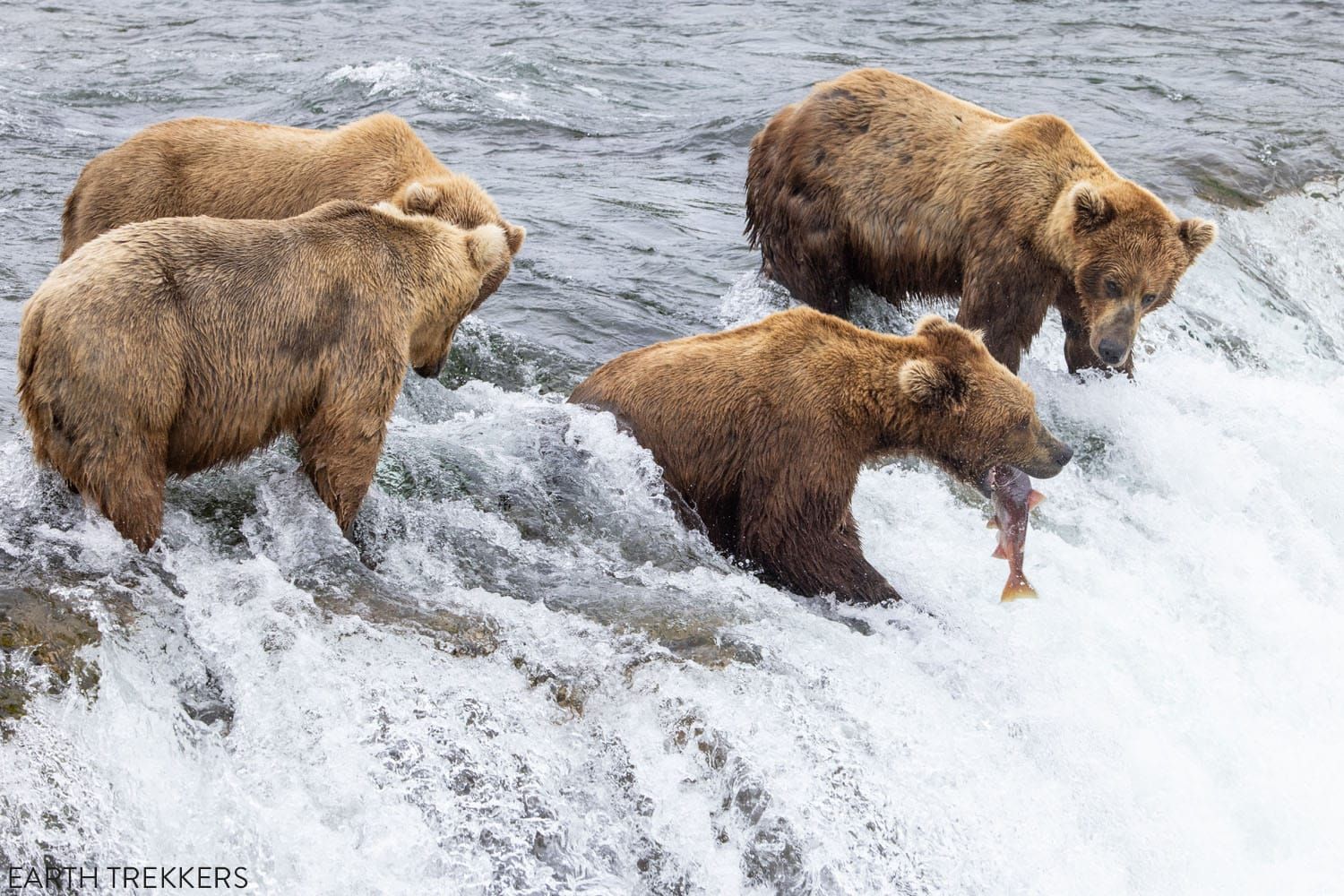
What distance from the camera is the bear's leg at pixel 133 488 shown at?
4.37m

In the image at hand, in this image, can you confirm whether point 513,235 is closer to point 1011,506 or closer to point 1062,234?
point 1011,506

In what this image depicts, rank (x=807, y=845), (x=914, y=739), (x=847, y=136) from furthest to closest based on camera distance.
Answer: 1. (x=847, y=136)
2. (x=914, y=739)
3. (x=807, y=845)

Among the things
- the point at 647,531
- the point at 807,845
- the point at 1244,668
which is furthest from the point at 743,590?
the point at 1244,668

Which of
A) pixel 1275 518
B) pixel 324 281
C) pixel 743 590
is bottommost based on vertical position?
pixel 1275 518

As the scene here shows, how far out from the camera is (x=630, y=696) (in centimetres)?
435

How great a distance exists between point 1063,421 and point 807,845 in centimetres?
402

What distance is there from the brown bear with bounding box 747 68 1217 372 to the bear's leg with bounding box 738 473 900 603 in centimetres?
218

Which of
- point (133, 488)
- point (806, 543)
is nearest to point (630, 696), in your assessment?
point (806, 543)

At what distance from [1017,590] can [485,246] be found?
2.41 meters

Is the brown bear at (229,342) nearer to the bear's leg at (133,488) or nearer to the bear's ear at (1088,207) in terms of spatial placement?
the bear's leg at (133,488)

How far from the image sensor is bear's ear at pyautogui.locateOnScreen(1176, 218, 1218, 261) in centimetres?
687

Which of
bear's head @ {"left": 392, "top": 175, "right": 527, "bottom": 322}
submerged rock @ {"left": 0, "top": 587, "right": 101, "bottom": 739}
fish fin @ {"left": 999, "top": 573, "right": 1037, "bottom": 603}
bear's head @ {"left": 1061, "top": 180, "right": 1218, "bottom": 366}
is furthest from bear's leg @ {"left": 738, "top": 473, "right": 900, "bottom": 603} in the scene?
submerged rock @ {"left": 0, "top": 587, "right": 101, "bottom": 739}

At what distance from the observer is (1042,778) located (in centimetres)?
468

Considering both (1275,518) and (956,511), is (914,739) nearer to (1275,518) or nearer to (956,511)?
(956,511)
